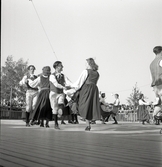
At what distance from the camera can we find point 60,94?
6250 millimetres

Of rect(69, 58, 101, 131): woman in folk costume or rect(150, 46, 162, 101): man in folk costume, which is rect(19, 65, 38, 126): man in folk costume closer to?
rect(69, 58, 101, 131): woman in folk costume

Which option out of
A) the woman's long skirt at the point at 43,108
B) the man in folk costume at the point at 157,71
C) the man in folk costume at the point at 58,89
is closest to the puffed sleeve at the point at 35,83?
the woman's long skirt at the point at 43,108

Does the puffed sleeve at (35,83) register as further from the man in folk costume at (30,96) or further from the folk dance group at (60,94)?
the man in folk costume at (30,96)

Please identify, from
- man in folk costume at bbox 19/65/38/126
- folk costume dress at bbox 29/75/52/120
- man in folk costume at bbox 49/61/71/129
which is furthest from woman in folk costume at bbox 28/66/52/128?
man in folk costume at bbox 49/61/71/129

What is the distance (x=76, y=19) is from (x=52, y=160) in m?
1.73

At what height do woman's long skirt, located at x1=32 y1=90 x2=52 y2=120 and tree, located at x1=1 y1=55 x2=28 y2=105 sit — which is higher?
tree, located at x1=1 y1=55 x2=28 y2=105

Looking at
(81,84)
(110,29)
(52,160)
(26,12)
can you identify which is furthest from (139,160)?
(81,84)

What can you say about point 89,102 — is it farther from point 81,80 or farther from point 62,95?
point 62,95

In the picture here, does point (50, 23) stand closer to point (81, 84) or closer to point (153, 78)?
point (153, 78)

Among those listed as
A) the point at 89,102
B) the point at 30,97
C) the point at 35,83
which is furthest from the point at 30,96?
the point at 89,102

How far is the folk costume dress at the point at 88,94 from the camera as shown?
5375 millimetres

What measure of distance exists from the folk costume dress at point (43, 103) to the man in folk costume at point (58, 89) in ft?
1.77

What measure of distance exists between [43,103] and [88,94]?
1674mm

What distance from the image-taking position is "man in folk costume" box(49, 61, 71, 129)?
603 centimetres
